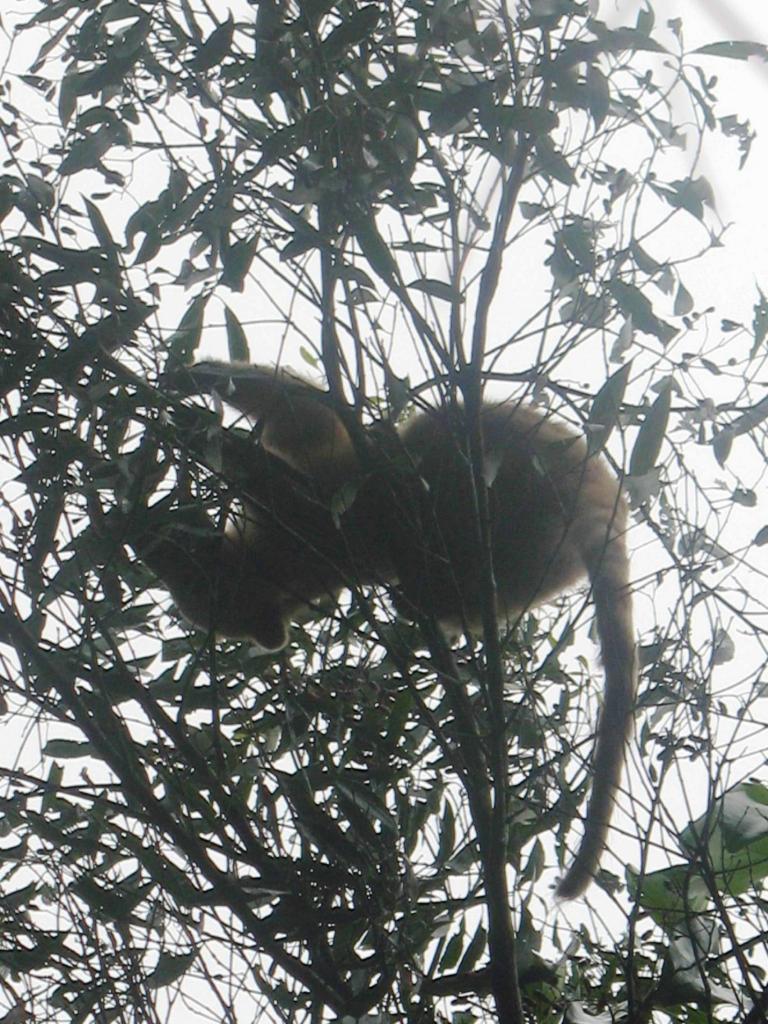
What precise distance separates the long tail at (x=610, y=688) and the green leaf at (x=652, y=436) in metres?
0.44

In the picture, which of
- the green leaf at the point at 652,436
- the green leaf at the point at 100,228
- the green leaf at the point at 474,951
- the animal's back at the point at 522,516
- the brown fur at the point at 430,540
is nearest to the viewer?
the green leaf at the point at 652,436

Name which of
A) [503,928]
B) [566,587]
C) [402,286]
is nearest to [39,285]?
[402,286]

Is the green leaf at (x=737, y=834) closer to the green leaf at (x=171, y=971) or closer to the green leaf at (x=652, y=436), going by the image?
the green leaf at (x=652, y=436)

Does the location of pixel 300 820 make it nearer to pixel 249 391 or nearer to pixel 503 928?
pixel 503 928

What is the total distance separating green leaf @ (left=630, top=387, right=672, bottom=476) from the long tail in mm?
441

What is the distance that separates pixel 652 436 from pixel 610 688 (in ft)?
2.81

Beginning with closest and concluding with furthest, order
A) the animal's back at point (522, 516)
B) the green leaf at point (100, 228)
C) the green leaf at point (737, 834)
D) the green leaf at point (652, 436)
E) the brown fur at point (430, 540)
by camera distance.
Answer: the green leaf at point (652, 436) → the green leaf at point (737, 834) → the green leaf at point (100, 228) → the brown fur at point (430, 540) → the animal's back at point (522, 516)

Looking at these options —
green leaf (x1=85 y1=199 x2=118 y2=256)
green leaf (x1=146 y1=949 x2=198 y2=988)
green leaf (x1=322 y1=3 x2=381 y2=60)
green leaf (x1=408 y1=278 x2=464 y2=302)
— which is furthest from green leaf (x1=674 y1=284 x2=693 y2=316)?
green leaf (x1=146 y1=949 x2=198 y2=988)

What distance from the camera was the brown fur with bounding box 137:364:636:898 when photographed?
6.84 ft

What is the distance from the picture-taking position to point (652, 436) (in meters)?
1.46

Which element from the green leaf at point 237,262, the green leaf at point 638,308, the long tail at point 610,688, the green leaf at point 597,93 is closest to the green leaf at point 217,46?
the green leaf at point 237,262

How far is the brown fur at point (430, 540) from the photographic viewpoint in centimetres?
209

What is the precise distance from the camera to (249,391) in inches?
100

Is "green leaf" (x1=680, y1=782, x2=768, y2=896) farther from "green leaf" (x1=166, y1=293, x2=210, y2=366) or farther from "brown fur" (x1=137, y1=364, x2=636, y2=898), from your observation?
"green leaf" (x1=166, y1=293, x2=210, y2=366)
